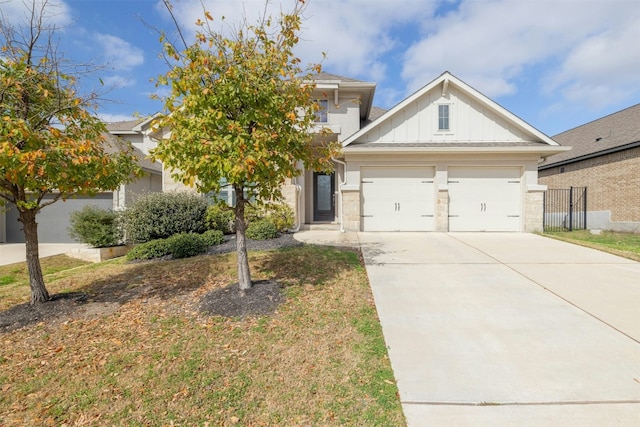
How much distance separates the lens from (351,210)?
447 inches

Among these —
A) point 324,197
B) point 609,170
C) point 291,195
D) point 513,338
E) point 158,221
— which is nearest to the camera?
point 513,338

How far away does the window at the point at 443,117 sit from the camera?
37.6 feet

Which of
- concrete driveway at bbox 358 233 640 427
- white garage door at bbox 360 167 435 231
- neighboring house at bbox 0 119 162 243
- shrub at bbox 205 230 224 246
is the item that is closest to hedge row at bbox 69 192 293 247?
shrub at bbox 205 230 224 246

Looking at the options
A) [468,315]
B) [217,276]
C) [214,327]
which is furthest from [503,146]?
[214,327]

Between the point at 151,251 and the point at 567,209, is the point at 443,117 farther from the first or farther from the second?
the point at 151,251

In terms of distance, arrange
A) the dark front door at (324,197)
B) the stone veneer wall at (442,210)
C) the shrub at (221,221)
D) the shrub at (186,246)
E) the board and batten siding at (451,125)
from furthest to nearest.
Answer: the dark front door at (324,197)
the board and batten siding at (451,125)
the stone veneer wall at (442,210)
the shrub at (221,221)
the shrub at (186,246)

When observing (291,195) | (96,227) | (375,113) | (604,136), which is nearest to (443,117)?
(375,113)

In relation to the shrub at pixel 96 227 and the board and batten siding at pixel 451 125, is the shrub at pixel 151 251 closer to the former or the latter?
the shrub at pixel 96 227

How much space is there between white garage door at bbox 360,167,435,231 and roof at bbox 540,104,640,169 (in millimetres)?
7866

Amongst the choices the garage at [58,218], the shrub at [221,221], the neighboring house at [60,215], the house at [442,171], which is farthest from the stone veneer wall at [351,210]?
the garage at [58,218]

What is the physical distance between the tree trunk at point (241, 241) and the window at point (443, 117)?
9372 mm

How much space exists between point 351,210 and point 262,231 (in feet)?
11.7

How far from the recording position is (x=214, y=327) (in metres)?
4.01

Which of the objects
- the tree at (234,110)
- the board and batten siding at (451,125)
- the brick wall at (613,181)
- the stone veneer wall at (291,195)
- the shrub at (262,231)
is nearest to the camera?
the tree at (234,110)
